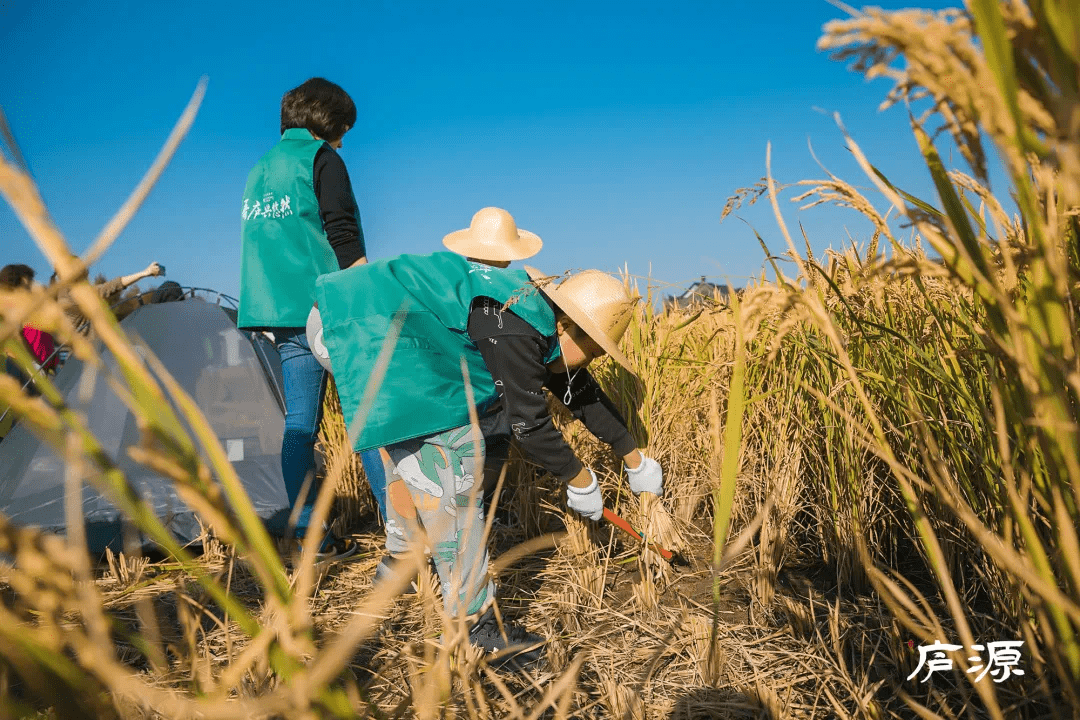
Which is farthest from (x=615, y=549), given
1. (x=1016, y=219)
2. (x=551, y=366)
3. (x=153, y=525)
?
(x=153, y=525)

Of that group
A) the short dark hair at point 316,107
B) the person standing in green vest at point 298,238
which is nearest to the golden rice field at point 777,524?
the person standing in green vest at point 298,238

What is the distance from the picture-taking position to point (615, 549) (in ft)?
7.02

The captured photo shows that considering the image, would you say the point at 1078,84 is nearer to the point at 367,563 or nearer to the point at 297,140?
the point at 297,140

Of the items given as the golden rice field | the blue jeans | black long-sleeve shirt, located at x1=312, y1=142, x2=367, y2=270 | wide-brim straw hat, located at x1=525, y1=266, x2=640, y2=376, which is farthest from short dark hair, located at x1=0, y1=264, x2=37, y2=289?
wide-brim straw hat, located at x1=525, y1=266, x2=640, y2=376

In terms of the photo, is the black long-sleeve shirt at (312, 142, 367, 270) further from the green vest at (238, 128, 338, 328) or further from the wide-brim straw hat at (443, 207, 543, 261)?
the wide-brim straw hat at (443, 207, 543, 261)

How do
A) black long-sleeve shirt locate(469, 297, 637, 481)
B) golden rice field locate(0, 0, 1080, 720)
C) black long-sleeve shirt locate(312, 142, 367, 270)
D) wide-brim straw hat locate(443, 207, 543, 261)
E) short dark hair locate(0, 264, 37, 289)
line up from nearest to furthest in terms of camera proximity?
golden rice field locate(0, 0, 1080, 720)
black long-sleeve shirt locate(469, 297, 637, 481)
wide-brim straw hat locate(443, 207, 543, 261)
black long-sleeve shirt locate(312, 142, 367, 270)
short dark hair locate(0, 264, 37, 289)

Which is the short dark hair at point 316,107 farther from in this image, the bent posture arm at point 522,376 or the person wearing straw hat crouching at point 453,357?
the bent posture arm at point 522,376

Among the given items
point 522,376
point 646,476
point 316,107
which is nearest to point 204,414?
point 316,107

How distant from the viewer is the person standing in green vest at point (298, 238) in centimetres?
208

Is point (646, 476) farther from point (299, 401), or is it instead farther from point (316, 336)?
point (299, 401)

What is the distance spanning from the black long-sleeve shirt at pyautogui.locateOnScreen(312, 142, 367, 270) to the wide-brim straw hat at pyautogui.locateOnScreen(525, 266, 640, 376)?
74cm

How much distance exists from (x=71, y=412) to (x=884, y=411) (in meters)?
1.68

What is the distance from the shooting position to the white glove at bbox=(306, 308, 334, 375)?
6.34 ft

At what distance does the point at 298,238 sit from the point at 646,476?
1.40m
